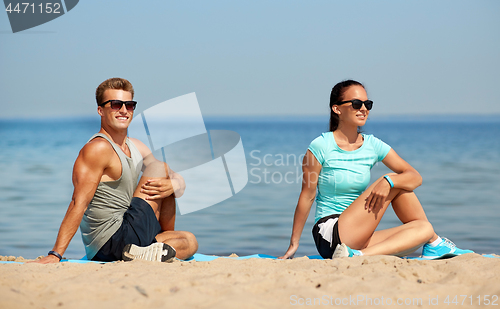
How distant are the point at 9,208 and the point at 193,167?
6724 mm

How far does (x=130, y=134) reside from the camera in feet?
13.3

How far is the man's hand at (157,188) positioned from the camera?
362 cm

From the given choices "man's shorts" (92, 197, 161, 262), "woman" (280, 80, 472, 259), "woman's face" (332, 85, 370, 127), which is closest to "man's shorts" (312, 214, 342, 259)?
"woman" (280, 80, 472, 259)

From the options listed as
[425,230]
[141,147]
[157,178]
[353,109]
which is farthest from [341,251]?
[141,147]

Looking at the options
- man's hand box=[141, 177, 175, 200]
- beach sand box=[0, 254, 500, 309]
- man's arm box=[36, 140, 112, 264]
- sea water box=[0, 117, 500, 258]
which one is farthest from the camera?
sea water box=[0, 117, 500, 258]

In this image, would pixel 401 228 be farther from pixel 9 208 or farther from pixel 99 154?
pixel 9 208

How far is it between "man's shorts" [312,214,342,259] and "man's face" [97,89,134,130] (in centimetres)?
175

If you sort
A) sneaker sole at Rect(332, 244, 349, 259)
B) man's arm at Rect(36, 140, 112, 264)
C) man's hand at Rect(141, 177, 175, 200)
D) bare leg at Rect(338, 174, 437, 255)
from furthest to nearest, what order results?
man's hand at Rect(141, 177, 175, 200)
bare leg at Rect(338, 174, 437, 255)
sneaker sole at Rect(332, 244, 349, 259)
man's arm at Rect(36, 140, 112, 264)

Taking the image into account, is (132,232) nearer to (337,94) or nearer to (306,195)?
(306,195)

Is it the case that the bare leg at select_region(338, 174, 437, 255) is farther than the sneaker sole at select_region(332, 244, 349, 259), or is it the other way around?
the bare leg at select_region(338, 174, 437, 255)

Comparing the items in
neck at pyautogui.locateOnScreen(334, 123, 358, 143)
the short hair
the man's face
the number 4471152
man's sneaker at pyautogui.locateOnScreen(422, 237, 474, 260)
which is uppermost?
the short hair

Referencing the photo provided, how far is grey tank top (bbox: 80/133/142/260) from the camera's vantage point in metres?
3.34

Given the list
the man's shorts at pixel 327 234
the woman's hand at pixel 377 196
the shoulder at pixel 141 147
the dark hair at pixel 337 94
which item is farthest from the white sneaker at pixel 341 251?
the shoulder at pixel 141 147

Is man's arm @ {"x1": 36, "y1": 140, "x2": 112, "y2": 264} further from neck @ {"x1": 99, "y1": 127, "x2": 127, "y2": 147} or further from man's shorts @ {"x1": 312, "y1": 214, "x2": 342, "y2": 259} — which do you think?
man's shorts @ {"x1": 312, "y1": 214, "x2": 342, "y2": 259}
